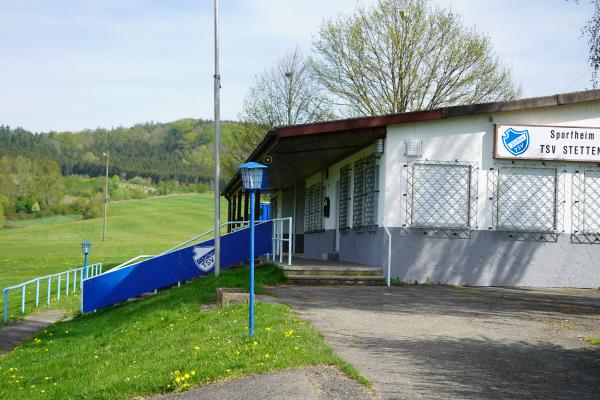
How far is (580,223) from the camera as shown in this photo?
1697cm

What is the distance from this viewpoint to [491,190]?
1688 centimetres

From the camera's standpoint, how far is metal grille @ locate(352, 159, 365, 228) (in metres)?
19.0

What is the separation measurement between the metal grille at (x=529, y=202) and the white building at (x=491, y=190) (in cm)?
2

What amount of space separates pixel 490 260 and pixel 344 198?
5141mm

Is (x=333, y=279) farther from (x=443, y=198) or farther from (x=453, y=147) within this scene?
(x=453, y=147)

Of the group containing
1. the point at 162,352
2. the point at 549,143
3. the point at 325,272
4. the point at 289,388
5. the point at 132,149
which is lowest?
the point at 162,352

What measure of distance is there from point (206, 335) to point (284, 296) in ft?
12.2

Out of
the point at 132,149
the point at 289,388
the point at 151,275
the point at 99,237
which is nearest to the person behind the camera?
the point at 289,388

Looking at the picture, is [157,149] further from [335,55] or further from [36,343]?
[36,343]

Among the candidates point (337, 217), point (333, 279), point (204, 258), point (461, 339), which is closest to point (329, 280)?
point (333, 279)

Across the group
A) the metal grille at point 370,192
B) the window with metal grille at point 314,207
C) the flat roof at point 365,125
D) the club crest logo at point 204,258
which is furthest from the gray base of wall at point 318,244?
the flat roof at point 365,125

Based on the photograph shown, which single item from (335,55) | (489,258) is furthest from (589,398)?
(335,55)

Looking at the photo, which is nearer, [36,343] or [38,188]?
[36,343]

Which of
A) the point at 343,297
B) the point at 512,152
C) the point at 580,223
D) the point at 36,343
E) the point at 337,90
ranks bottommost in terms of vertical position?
the point at 36,343
